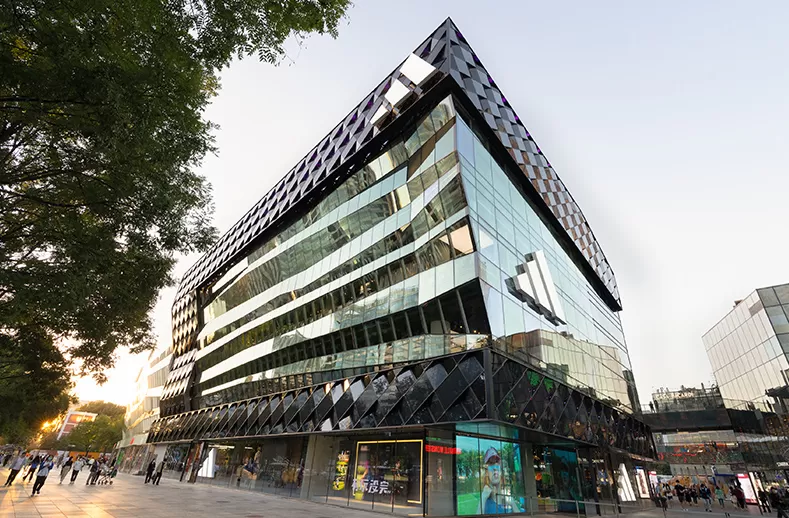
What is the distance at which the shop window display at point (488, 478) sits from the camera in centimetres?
1523

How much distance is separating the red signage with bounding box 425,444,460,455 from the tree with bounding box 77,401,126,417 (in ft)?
476

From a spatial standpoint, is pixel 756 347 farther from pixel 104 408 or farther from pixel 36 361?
pixel 104 408

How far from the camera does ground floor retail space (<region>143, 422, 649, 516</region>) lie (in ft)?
A: 50.6

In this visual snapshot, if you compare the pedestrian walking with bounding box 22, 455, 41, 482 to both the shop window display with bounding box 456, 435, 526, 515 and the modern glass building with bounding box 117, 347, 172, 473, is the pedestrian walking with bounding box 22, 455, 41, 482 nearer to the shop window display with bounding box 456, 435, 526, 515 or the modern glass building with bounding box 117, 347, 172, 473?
the modern glass building with bounding box 117, 347, 172, 473

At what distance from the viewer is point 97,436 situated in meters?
89.6

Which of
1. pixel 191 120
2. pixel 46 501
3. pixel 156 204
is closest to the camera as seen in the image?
pixel 191 120

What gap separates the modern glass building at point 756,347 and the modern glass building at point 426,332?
17.1 m

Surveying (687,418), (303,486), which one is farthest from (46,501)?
(687,418)

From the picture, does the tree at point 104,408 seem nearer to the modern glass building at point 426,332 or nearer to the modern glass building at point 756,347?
the modern glass building at point 426,332

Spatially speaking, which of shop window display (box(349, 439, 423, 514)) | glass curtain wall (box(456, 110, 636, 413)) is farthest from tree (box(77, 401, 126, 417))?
glass curtain wall (box(456, 110, 636, 413))

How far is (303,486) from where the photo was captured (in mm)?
20844

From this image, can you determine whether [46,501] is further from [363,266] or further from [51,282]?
[363,266]

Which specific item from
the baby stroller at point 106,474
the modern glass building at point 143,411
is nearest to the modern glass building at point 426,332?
the baby stroller at point 106,474

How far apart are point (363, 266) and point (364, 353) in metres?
5.08
